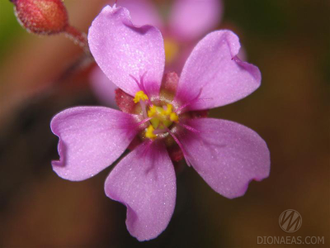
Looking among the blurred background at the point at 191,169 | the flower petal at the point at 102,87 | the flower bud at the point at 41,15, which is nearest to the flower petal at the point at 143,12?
the blurred background at the point at 191,169

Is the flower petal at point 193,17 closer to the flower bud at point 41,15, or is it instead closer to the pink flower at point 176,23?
the pink flower at point 176,23

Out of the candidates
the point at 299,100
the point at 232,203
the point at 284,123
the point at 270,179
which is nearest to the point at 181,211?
the point at 232,203

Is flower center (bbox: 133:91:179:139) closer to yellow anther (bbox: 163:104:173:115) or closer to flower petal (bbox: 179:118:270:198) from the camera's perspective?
yellow anther (bbox: 163:104:173:115)

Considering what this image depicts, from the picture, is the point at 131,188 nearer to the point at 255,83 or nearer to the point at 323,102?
the point at 255,83

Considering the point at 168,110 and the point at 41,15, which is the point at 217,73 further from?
the point at 41,15

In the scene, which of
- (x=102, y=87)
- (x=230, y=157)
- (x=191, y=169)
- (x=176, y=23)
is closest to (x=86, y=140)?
(x=230, y=157)
